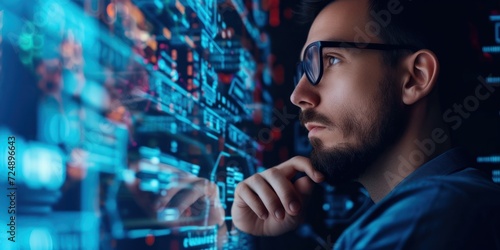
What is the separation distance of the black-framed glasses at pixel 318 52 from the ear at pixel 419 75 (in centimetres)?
3

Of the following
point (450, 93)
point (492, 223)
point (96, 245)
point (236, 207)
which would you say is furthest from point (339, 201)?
point (492, 223)

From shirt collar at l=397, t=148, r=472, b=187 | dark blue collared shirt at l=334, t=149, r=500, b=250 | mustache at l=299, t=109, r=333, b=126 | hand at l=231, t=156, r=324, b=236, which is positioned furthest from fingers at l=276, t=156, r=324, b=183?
dark blue collared shirt at l=334, t=149, r=500, b=250

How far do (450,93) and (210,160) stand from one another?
0.65 metres

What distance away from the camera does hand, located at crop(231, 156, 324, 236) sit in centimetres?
113

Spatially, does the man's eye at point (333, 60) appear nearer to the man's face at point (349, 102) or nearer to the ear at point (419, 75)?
the man's face at point (349, 102)

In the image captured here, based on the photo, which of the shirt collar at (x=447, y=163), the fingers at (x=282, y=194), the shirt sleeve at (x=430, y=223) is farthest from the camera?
the fingers at (x=282, y=194)

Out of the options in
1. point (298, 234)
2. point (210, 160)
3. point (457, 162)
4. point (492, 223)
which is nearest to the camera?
point (492, 223)

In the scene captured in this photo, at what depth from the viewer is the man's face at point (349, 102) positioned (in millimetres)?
1041

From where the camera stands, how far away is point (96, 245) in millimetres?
1153

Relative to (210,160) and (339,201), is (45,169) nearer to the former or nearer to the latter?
(210,160)

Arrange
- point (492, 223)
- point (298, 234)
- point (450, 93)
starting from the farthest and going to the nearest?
point (298, 234) < point (450, 93) < point (492, 223)

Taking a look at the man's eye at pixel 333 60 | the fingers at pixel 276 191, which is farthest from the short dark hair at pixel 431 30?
the fingers at pixel 276 191

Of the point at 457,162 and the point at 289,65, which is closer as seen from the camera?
the point at 457,162

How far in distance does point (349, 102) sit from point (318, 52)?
0.42ft
